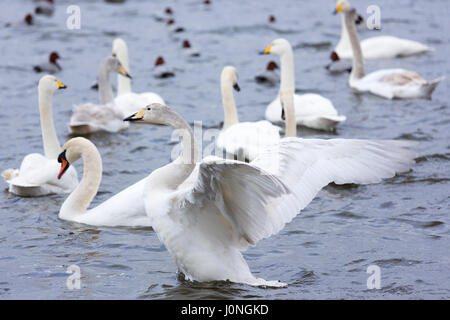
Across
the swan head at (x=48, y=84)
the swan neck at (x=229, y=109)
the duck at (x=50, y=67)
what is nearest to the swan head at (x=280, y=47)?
the swan neck at (x=229, y=109)

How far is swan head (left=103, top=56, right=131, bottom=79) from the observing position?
11.9 m

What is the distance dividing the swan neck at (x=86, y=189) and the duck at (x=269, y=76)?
6.12 metres

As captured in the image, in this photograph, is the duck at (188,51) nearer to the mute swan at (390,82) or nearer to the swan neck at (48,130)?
the mute swan at (390,82)

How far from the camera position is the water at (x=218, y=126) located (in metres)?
6.46

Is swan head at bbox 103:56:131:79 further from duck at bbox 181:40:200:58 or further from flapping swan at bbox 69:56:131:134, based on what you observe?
duck at bbox 181:40:200:58

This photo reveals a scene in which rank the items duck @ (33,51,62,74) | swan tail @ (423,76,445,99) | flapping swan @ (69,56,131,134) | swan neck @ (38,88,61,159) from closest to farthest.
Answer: swan neck @ (38,88,61,159) → flapping swan @ (69,56,131,134) → swan tail @ (423,76,445,99) → duck @ (33,51,62,74)

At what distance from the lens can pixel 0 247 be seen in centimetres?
725

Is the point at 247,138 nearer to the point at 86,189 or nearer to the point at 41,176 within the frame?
the point at 86,189

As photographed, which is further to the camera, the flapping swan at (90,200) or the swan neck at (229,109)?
the swan neck at (229,109)

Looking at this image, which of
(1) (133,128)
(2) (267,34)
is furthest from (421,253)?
(2) (267,34)

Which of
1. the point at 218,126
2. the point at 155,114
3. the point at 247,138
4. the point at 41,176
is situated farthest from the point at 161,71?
the point at 155,114

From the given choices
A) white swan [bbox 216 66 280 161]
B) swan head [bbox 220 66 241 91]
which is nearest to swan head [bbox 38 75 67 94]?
white swan [bbox 216 66 280 161]
